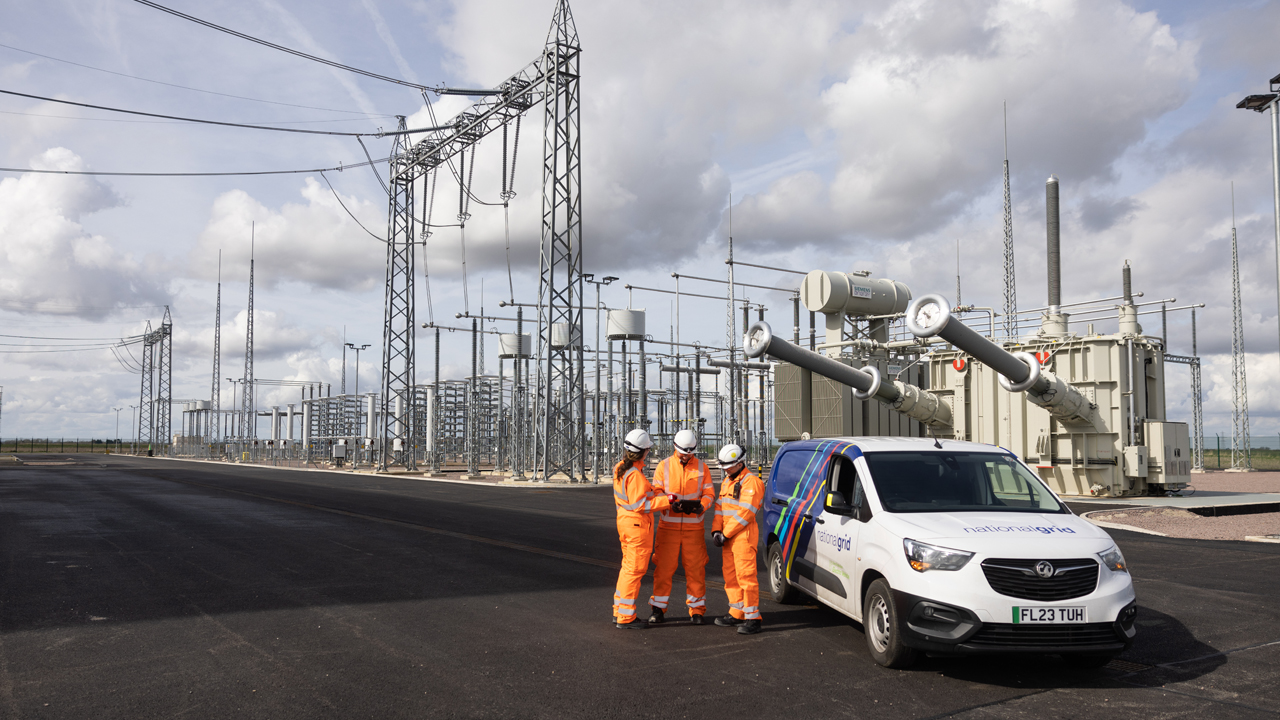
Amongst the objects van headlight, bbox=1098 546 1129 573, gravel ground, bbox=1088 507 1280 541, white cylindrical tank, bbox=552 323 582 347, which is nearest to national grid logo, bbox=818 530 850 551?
van headlight, bbox=1098 546 1129 573

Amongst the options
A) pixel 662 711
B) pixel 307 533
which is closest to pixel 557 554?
pixel 307 533

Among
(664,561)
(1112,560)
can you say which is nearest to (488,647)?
(664,561)

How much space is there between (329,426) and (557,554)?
56588mm

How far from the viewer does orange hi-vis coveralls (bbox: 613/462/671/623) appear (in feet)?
25.5

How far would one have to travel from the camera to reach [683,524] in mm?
8016

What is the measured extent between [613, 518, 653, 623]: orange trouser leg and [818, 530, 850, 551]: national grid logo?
1555mm

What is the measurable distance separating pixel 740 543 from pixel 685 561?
2.12 ft

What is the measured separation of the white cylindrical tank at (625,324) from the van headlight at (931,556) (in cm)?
2809

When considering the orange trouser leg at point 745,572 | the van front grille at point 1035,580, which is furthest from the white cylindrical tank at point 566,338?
the van front grille at point 1035,580

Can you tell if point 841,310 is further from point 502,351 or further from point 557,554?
point 502,351

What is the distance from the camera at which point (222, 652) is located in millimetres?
7066

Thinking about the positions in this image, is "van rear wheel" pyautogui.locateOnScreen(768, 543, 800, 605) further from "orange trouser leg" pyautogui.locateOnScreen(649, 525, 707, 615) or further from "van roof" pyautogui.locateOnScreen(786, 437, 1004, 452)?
"van roof" pyautogui.locateOnScreen(786, 437, 1004, 452)

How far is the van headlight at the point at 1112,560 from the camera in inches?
249

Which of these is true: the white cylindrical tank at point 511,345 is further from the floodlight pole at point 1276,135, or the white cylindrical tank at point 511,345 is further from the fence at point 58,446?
the fence at point 58,446
